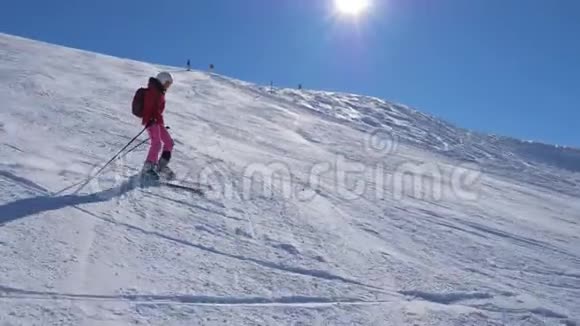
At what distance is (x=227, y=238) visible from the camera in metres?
6.24

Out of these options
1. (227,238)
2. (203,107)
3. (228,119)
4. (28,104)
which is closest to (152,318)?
(227,238)

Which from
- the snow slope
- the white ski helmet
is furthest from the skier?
the snow slope

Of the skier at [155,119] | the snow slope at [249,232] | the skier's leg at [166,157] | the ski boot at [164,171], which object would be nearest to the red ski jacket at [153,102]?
the skier at [155,119]

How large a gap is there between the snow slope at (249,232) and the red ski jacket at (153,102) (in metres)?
0.82

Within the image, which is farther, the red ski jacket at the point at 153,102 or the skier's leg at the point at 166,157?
the skier's leg at the point at 166,157

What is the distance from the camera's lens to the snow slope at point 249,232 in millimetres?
4727

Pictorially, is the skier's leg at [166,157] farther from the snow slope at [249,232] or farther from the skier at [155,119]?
the snow slope at [249,232]

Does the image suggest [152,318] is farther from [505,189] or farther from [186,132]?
[505,189]

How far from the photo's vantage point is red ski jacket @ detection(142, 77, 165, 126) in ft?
25.5

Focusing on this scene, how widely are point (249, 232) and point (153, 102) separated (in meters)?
2.43

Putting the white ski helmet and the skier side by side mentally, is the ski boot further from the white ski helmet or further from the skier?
the white ski helmet

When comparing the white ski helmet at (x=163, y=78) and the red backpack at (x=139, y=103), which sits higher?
the white ski helmet at (x=163, y=78)

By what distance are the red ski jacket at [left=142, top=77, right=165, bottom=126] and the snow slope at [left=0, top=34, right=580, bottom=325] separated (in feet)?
2.71

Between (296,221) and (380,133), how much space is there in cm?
1275
